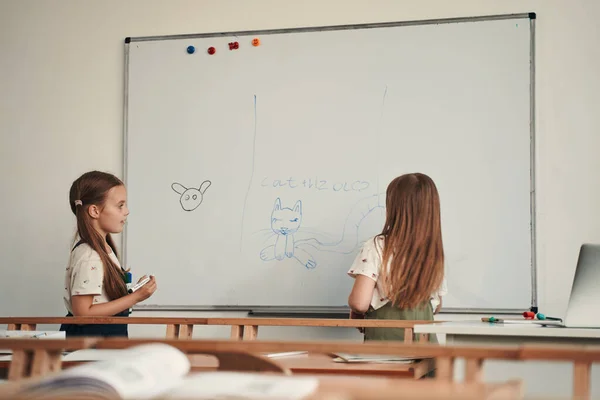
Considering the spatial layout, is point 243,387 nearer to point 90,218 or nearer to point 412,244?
point 412,244

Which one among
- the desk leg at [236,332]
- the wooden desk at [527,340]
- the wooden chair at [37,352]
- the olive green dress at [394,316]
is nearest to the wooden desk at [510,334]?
the wooden desk at [527,340]

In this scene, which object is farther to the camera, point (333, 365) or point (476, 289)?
point (476, 289)

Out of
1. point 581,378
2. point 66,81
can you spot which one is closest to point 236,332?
point 581,378

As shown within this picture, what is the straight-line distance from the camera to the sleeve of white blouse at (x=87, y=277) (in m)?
2.77

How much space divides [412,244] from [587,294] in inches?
23.9

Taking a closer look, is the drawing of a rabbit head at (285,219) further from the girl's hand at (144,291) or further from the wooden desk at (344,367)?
the wooden desk at (344,367)

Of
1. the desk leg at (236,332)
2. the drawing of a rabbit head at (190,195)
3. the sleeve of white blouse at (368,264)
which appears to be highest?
the drawing of a rabbit head at (190,195)

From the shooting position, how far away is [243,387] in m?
0.96

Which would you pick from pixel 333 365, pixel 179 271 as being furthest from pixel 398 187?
pixel 179 271

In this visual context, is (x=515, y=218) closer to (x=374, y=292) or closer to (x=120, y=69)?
(x=374, y=292)

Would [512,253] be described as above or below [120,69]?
below

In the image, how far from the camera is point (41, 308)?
3.77m

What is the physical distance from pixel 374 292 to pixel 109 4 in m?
2.02

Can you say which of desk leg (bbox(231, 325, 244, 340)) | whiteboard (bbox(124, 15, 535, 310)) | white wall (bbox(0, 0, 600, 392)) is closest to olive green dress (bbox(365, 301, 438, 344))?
desk leg (bbox(231, 325, 244, 340))
